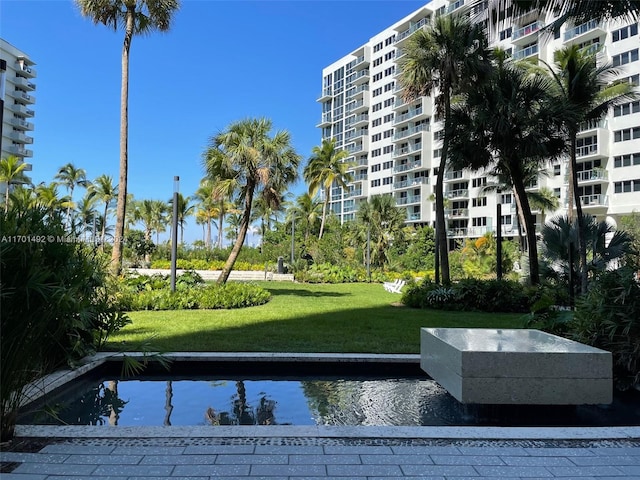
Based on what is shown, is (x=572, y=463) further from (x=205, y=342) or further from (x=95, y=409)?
(x=205, y=342)

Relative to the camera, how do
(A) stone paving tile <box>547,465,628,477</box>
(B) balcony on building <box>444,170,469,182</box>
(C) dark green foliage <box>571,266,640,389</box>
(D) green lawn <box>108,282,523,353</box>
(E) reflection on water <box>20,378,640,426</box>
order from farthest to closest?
(B) balcony on building <box>444,170,469,182</box>
(D) green lawn <box>108,282,523,353</box>
(C) dark green foliage <box>571,266,640,389</box>
(E) reflection on water <box>20,378,640,426</box>
(A) stone paving tile <box>547,465,628,477</box>

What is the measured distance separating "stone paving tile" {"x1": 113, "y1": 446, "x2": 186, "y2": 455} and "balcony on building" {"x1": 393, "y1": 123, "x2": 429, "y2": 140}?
197ft

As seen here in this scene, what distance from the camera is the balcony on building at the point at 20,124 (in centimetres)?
7212

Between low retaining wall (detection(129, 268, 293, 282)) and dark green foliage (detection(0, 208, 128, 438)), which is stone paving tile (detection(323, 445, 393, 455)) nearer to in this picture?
dark green foliage (detection(0, 208, 128, 438))

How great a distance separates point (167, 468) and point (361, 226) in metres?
37.8

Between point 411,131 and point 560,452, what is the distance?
61.5 meters

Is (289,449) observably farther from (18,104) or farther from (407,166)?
(18,104)

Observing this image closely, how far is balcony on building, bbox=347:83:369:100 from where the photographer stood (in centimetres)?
7356

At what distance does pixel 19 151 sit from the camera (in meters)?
72.8

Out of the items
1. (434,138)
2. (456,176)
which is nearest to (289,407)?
(456,176)

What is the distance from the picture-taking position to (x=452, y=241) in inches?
2280

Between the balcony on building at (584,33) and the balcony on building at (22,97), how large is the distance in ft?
244

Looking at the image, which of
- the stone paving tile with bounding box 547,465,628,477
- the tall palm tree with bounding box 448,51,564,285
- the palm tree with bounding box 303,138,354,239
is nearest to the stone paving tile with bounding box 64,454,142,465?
the stone paving tile with bounding box 547,465,628,477

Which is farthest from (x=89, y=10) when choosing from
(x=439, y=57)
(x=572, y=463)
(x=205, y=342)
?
(x=572, y=463)
